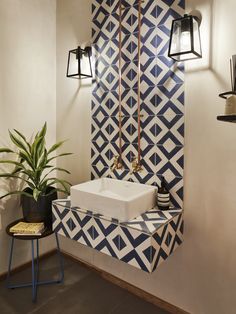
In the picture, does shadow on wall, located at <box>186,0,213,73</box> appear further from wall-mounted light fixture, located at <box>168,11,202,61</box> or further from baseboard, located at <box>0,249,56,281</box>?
baseboard, located at <box>0,249,56,281</box>

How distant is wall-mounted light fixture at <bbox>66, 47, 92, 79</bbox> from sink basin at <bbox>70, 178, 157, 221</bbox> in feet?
2.97

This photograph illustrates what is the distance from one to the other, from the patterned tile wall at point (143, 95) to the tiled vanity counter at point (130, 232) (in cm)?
25

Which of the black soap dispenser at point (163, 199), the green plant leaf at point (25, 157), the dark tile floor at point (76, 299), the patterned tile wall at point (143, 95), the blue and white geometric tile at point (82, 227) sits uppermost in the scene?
the patterned tile wall at point (143, 95)

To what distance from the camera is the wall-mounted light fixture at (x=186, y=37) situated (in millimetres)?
1525

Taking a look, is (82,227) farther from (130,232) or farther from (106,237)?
(130,232)

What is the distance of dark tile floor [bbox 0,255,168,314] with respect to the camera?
74.3 inches

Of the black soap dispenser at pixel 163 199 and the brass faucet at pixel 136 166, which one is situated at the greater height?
the brass faucet at pixel 136 166

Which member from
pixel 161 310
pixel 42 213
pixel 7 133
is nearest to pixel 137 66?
pixel 7 133

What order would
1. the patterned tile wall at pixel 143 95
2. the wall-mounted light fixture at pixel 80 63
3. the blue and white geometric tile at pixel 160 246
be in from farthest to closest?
the wall-mounted light fixture at pixel 80 63 → the patterned tile wall at pixel 143 95 → the blue and white geometric tile at pixel 160 246

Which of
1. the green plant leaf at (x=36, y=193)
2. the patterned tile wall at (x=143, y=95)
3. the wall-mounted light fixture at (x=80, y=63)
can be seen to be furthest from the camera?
the wall-mounted light fixture at (x=80, y=63)

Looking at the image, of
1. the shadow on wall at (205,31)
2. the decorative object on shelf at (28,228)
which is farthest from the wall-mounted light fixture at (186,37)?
the decorative object on shelf at (28,228)

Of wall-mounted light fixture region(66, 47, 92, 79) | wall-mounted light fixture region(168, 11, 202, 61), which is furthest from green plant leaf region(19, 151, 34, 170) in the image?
wall-mounted light fixture region(168, 11, 202, 61)

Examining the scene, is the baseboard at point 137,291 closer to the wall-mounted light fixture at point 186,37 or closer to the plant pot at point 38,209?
the plant pot at point 38,209

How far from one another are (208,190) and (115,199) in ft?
2.01
